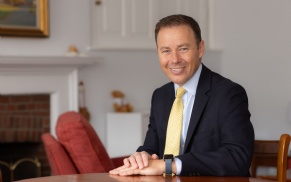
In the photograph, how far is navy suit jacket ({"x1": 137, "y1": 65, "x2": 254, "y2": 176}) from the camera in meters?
2.38

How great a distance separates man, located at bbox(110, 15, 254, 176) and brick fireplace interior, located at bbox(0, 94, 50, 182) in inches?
103

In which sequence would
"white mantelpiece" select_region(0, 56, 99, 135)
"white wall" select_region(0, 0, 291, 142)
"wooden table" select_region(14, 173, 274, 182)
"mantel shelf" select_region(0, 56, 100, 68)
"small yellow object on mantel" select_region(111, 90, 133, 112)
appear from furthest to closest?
"small yellow object on mantel" select_region(111, 90, 133, 112), "white wall" select_region(0, 0, 291, 142), "white mantelpiece" select_region(0, 56, 99, 135), "mantel shelf" select_region(0, 56, 100, 68), "wooden table" select_region(14, 173, 274, 182)

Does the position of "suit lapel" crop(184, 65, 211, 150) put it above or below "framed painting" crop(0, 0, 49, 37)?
below

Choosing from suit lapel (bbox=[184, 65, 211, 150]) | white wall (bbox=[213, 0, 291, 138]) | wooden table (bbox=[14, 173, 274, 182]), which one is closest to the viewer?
wooden table (bbox=[14, 173, 274, 182])

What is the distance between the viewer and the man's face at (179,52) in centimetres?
257

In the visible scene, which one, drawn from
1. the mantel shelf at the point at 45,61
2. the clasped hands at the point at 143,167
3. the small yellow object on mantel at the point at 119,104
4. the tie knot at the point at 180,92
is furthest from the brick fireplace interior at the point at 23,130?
the clasped hands at the point at 143,167

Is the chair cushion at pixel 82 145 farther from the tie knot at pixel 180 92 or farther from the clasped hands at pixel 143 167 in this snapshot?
the clasped hands at pixel 143 167

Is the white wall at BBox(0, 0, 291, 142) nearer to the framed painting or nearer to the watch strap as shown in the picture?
the framed painting

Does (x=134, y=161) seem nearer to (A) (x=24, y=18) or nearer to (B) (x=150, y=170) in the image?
(B) (x=150, y=170)

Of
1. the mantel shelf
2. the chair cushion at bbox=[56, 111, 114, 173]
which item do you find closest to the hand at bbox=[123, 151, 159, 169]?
the chair cushion at bbox=[56, 111, 114, 173]

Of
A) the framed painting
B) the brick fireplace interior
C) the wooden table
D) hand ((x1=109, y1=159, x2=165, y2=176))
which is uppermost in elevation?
the framed painting

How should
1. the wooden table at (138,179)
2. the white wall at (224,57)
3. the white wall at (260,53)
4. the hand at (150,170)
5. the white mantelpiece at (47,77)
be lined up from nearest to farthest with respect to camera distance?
the wooden table at (138,179), the hand at (150,170), the white mantelpiece at (47,77), the white wall at (224,57), the white wall at (260,53)

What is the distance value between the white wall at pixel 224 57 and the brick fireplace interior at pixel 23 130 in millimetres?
407

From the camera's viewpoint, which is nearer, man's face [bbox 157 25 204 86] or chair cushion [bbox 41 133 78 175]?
man's face [bbox 157 25 204 86]
